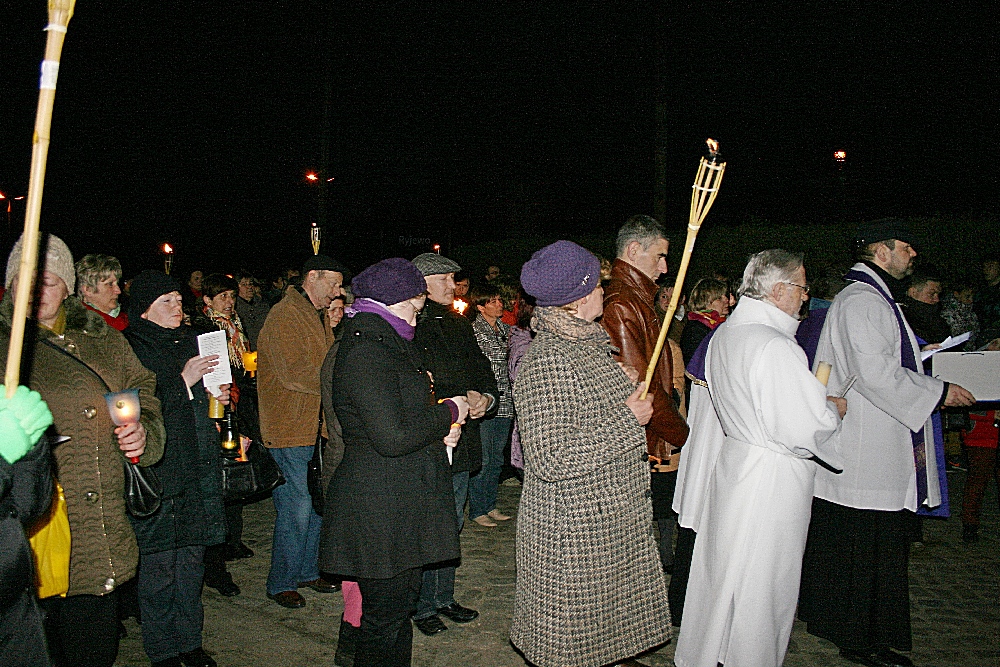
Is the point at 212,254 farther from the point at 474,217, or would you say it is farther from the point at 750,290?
the point at 750,290

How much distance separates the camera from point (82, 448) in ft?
10.2

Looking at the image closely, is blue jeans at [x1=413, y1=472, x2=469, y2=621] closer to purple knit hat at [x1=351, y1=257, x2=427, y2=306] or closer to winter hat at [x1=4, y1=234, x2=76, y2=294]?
purple knit hat at [x1=351, y1=257, x2=427, y2=306]

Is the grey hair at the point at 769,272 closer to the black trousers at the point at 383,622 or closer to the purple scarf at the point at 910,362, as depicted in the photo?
the purple scarf at the point at 910,362

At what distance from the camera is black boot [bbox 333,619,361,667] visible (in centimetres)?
419

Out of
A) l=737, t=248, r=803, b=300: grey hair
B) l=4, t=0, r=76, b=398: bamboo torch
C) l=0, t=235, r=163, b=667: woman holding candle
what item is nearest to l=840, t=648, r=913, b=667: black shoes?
Answer: l=737, t=248, r=803, b=300: grey hair

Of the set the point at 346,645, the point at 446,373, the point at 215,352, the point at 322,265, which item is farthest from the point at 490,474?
the point at 215,352

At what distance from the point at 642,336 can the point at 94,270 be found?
3.23 m

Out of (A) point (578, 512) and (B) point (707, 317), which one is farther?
(B) point (707, 317)

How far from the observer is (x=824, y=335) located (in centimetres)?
456

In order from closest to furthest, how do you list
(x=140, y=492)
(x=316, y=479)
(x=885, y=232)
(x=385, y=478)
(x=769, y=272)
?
(x=385, y=478) < (x=140, y=492) < (x=769, y=272) < (x=885, y=232) < (x=316, y=479)

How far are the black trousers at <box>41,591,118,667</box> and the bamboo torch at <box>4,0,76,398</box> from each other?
1.66 metres

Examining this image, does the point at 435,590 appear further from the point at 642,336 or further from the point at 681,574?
the point at 642,336

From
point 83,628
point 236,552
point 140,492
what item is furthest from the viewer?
point 236,552

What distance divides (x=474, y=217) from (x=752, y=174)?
13777 millimetres
